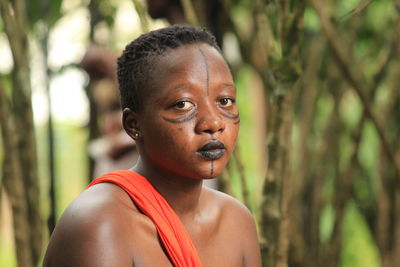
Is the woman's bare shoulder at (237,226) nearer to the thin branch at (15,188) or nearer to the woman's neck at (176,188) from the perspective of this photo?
the woman's neck at (176,188)

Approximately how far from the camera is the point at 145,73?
1.27 metres

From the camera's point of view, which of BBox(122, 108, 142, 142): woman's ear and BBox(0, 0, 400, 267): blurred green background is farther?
BBox(0, 0, 400, 267): blurred green background

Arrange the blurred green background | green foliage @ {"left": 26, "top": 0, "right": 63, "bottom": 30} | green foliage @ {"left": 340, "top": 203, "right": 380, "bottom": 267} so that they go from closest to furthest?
the blurred green background < green foliage @ {"left": 26, "top": 0, "right": 63, "bottom": 30} < green foliage @ {"left": 340, "top": 203, "right": 380, "bottom": 267}

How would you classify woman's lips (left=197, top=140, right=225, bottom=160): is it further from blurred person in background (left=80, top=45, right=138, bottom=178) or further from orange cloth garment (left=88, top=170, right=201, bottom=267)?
blurred person in background (left=80, top=45, right=138, bottom=178)

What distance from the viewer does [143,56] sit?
1.28 meters

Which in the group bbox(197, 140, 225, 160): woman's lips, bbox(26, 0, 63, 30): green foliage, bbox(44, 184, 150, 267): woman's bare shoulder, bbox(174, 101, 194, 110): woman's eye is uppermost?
bbox(26, 0, 63, 30): green foliage

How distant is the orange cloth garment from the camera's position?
125 cm

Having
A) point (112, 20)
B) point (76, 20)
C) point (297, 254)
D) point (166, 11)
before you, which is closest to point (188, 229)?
point (297, 254)

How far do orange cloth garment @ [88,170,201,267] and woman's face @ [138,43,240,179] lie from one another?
5 centimetres

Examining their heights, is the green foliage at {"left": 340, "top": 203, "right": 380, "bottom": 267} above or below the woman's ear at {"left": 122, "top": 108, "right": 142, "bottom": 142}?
below

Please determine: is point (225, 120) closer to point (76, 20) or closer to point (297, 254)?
point (297, 254)

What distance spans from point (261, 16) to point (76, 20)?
3455 mm

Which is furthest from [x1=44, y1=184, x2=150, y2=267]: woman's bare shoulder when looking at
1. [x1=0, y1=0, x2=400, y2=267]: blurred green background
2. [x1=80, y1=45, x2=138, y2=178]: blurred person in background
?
[x1=80, y1=45, x2=138, y2=178]: blurred person in background

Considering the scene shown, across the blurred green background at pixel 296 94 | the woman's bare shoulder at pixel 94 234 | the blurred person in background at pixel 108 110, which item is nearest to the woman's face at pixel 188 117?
the woman's bare shoulder at pixel 94 234
